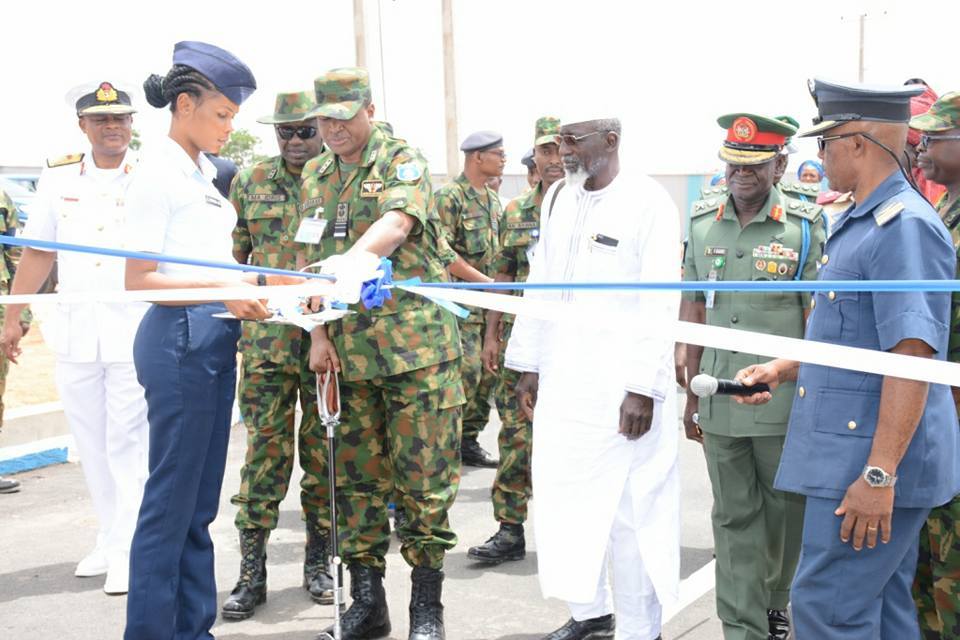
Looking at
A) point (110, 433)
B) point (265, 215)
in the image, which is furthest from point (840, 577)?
point (110, 433)

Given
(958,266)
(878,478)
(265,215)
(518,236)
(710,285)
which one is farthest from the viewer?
(518,236)

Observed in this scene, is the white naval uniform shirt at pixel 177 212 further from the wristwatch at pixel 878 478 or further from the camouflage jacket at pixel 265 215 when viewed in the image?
the wristwatch at pixel 878 478

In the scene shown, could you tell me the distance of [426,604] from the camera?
4.75m

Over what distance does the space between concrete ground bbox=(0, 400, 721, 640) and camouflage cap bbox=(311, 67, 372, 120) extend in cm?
186

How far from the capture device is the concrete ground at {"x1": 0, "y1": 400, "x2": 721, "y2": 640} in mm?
5000

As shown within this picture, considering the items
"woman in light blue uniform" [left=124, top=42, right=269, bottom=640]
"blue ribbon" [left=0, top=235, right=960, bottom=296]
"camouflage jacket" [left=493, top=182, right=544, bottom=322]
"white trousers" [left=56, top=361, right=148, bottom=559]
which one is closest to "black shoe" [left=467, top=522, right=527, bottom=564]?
"camouflage jacket" [left=493, top=182, right=544, bottom=322]

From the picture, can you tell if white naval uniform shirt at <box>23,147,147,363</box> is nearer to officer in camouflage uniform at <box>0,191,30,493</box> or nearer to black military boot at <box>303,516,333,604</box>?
officer in camouflage uniform at <box>0,191,30,493</box>

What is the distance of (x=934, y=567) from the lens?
383 cm

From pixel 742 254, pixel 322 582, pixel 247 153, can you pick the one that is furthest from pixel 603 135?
pixel 247 153

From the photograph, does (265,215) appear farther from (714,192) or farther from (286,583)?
(714,192)

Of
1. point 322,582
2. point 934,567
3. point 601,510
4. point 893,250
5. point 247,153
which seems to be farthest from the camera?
point 247,153

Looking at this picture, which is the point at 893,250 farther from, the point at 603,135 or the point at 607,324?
the point at 603,135

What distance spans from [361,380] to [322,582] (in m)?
1.23

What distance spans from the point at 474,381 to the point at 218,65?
4.30m
